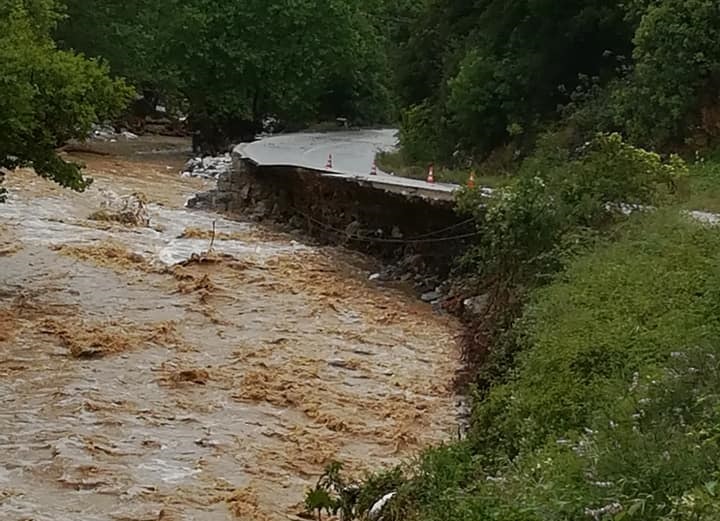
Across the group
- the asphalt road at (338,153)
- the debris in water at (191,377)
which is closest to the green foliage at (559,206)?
the debris in water at (191,377)

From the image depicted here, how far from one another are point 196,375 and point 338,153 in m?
19.5

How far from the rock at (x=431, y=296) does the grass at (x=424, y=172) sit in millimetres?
2285

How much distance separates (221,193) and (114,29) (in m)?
20.0

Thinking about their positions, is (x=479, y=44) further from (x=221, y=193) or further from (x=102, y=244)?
(x=102, y=244)

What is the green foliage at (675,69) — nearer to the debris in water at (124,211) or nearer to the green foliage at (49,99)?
the green foliage at (49,99)

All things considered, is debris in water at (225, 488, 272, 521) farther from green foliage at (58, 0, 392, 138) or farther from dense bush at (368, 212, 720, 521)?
green foliage at (58, 0, 392, 138)

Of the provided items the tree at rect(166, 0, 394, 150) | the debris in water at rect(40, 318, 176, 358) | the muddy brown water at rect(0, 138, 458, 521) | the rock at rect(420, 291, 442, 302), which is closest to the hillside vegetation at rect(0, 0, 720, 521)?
the rock at rect(420, 291, 442, 302)

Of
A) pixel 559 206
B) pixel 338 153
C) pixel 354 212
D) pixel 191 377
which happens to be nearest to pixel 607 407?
pixel 191 377

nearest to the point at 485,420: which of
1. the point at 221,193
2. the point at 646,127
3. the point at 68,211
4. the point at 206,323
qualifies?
the point at 206,323

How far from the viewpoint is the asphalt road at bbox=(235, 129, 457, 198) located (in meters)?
21.9

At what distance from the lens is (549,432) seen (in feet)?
26.2

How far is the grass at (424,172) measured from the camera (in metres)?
21.1

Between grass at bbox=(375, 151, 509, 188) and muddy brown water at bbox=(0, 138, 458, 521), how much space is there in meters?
2.81

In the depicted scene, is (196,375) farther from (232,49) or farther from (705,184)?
(232,49)
